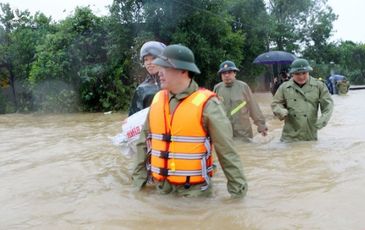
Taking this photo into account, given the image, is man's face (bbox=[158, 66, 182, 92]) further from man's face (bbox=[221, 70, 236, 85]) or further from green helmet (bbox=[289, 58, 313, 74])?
man's face (bbox=[221, 70, 236, 85])

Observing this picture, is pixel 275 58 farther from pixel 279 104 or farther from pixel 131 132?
pixel 131 132

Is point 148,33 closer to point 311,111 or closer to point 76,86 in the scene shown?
point 76,86

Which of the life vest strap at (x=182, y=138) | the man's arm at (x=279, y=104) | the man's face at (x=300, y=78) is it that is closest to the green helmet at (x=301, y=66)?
the man's face at (x=300, y=78)

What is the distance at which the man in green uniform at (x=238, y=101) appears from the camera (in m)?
7.14

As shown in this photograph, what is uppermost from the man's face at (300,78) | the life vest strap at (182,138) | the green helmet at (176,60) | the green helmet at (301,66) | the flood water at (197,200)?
the green helmet at (176,60)

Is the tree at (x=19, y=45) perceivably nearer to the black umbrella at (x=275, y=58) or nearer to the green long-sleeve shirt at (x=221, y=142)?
the black umbrella at (x=275, y=58)

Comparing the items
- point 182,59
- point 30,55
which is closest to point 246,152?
point 182,59

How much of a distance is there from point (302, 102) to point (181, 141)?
11.4 ft

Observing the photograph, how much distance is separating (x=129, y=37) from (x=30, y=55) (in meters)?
4.61

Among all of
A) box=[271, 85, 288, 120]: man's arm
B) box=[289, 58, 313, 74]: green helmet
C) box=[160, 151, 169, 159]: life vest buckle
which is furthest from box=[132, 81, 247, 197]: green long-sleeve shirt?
box=[289, 58, 313, 74]: green helmet

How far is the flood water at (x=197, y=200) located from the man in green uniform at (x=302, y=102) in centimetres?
24

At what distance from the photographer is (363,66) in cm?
3906

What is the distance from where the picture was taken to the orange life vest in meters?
3.40

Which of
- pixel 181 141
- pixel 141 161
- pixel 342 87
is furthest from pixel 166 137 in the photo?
pixel 342 87
